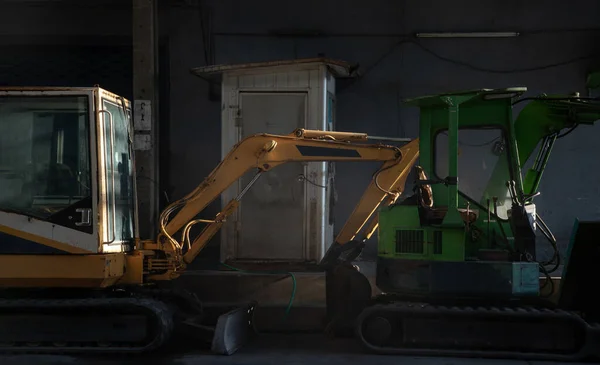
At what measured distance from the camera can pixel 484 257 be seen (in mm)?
7797

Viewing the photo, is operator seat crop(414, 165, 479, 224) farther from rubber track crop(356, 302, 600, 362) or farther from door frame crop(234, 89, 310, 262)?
door frame crop(234, 89, 310, 262)

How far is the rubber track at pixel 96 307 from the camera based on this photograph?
7852mm

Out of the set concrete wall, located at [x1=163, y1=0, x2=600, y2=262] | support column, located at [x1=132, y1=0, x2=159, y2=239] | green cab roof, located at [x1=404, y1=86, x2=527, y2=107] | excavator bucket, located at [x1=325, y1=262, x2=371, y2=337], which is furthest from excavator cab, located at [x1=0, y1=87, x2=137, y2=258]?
concrete wall, located at [x1=163, y1=0, x2=600, y2=262]

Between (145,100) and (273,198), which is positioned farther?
(273,198)

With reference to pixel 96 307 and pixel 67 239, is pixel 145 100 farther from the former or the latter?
pixel 96 307

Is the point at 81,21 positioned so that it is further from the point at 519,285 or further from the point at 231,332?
the point at 519,285

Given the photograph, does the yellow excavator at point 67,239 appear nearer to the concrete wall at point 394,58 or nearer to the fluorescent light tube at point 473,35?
the concrete wall at point 394,58

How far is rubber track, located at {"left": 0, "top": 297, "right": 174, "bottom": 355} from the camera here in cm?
785

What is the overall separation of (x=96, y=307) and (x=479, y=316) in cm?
395

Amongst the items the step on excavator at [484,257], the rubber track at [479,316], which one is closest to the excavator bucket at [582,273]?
the step on excavator at [484,257]

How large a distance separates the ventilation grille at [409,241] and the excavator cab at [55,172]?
3.05m

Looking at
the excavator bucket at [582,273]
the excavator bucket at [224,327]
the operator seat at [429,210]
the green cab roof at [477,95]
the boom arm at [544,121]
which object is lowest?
the excavator bucket at [224,327]

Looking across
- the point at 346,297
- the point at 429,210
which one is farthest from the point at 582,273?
the point at 346,297

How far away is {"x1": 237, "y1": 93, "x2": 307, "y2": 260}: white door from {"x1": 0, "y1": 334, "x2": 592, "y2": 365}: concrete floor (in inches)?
116
